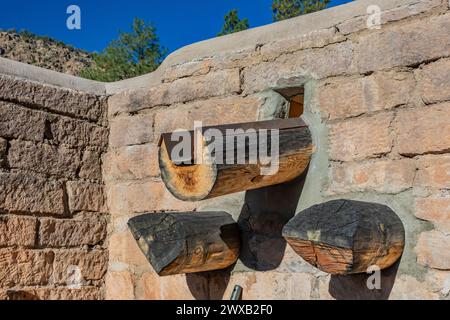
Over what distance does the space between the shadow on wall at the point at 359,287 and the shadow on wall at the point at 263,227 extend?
1.05 feet

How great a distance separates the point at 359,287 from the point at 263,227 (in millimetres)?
577

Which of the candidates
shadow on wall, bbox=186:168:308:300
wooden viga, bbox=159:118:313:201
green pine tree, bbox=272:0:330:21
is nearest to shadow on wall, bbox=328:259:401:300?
shadow on wall, bbox=186:168:308:300

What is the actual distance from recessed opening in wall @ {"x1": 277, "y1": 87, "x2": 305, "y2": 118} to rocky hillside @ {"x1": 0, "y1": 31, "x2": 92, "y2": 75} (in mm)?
19766

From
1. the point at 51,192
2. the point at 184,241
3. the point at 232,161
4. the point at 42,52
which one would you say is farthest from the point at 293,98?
the point at 42,52

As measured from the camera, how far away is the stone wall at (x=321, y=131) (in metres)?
2.23

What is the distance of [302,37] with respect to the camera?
2701 millimetres

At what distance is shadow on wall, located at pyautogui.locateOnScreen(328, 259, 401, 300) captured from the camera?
2.30 meters

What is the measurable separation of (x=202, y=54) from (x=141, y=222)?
1069 mm

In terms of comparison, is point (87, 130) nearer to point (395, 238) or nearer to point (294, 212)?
point (294, 212)

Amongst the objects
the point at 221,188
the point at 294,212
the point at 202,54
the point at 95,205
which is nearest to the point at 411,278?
the point at 294,212

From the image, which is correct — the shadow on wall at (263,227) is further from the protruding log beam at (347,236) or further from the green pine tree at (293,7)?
the green pine tree at (293,7)
